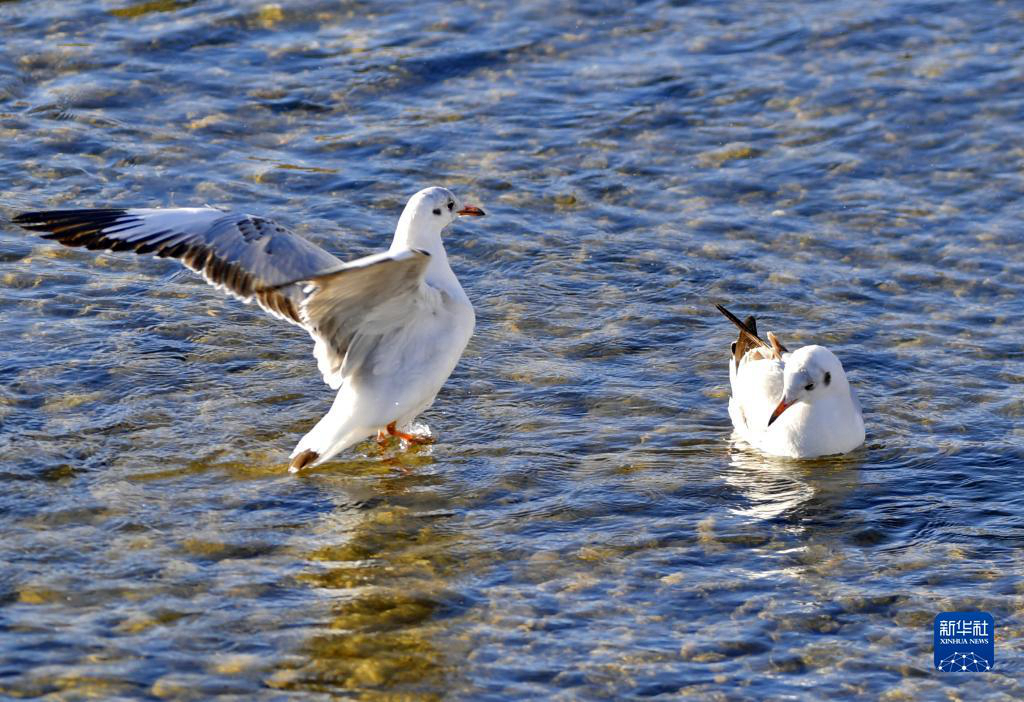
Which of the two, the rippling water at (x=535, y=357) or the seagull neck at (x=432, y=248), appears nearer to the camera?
the rippling water at (x=535, y=357)

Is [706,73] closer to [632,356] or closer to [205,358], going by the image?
[632,356]

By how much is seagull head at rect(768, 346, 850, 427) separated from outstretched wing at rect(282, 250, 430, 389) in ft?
6.57

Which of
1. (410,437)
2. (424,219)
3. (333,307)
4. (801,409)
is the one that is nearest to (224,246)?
(333,307)

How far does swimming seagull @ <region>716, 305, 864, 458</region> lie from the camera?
7988 millimetres

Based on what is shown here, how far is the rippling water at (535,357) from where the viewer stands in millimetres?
6324

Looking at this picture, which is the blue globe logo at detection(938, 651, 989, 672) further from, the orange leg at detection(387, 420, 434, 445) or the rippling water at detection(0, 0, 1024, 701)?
the orange leg at detection(387, 420, 434, 445)

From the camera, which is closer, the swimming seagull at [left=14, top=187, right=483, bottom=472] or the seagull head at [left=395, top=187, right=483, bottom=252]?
the swimming seagull at [left=14, top=187, right=483, bottom=472]

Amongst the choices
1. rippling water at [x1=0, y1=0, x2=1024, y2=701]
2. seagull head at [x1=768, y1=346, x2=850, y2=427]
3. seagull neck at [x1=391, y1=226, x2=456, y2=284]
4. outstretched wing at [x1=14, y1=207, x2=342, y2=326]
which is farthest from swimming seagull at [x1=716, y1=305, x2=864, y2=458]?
outstretched wing at [x1=14, y1=207, x2=342, y2=326]

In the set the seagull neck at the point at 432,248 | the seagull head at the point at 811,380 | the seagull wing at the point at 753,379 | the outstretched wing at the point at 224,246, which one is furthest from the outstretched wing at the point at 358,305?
the seagull head at the point at 811,380

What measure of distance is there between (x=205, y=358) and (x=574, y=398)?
2190 mm

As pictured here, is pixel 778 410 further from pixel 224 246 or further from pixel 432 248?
pixel 224 246

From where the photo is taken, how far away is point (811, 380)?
8.08 meters

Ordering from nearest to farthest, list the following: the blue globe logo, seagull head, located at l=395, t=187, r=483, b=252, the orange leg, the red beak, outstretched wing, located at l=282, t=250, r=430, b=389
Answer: the blue globe logo → outstretched wing, located at l=282, t=250, r=430, b=389 → the red beak → seagull head, located at l=395, t=187, r=483, b=252 → the orange leg

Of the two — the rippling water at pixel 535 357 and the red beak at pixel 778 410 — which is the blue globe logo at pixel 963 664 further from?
the red beak at pixel 778 410
